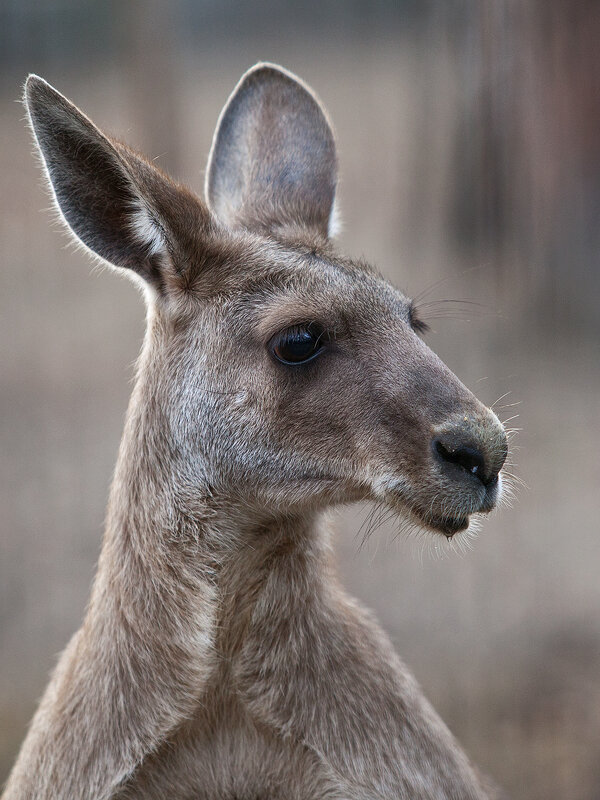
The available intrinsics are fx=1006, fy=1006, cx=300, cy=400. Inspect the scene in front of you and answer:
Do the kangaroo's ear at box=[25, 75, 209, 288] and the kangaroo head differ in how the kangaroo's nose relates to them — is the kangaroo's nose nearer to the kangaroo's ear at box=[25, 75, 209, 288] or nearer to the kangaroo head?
the kangaroo head

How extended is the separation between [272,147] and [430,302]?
1.28m

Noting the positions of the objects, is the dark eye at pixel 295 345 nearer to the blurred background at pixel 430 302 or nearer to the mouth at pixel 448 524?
the mouth at pixel 448 524

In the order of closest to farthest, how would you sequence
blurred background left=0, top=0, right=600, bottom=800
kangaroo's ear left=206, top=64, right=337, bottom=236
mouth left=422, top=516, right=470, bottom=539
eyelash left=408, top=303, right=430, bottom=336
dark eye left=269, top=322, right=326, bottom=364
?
mouth left=422, top=516, right=470, bottom=539, dark eye left=269, top=322, right=326, bottom=364, eyelash left=408, top=303, right=430, bottom=336, kangaroo's ear left=206, top=64, right=337, bottom=236, blurred background left=0, top=0, right=600, bottom=800

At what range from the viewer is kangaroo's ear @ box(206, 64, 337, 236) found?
12.6 ft

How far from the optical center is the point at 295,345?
3029 mm

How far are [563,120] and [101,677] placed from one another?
27.3 ft

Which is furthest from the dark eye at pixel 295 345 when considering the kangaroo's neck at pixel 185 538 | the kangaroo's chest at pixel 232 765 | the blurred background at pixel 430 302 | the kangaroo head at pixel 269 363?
the kangaroo's chest at pixel 232 765

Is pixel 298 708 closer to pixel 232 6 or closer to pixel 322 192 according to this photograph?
pixel 322 192

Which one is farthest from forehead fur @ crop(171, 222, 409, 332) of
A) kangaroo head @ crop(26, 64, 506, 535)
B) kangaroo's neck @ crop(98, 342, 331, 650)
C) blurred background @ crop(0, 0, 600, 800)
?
blurred background @ crop(0, 0, 600, 800)

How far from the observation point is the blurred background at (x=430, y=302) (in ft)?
20.6

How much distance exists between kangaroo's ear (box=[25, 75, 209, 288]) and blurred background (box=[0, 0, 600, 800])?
108cm

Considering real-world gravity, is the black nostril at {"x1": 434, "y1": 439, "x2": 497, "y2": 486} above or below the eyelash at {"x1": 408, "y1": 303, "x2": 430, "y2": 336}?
below

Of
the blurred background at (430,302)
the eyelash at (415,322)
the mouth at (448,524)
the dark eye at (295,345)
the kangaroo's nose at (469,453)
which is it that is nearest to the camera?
the kangaroo's nose at (469,453)

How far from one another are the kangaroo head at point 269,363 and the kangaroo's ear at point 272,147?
492mm
